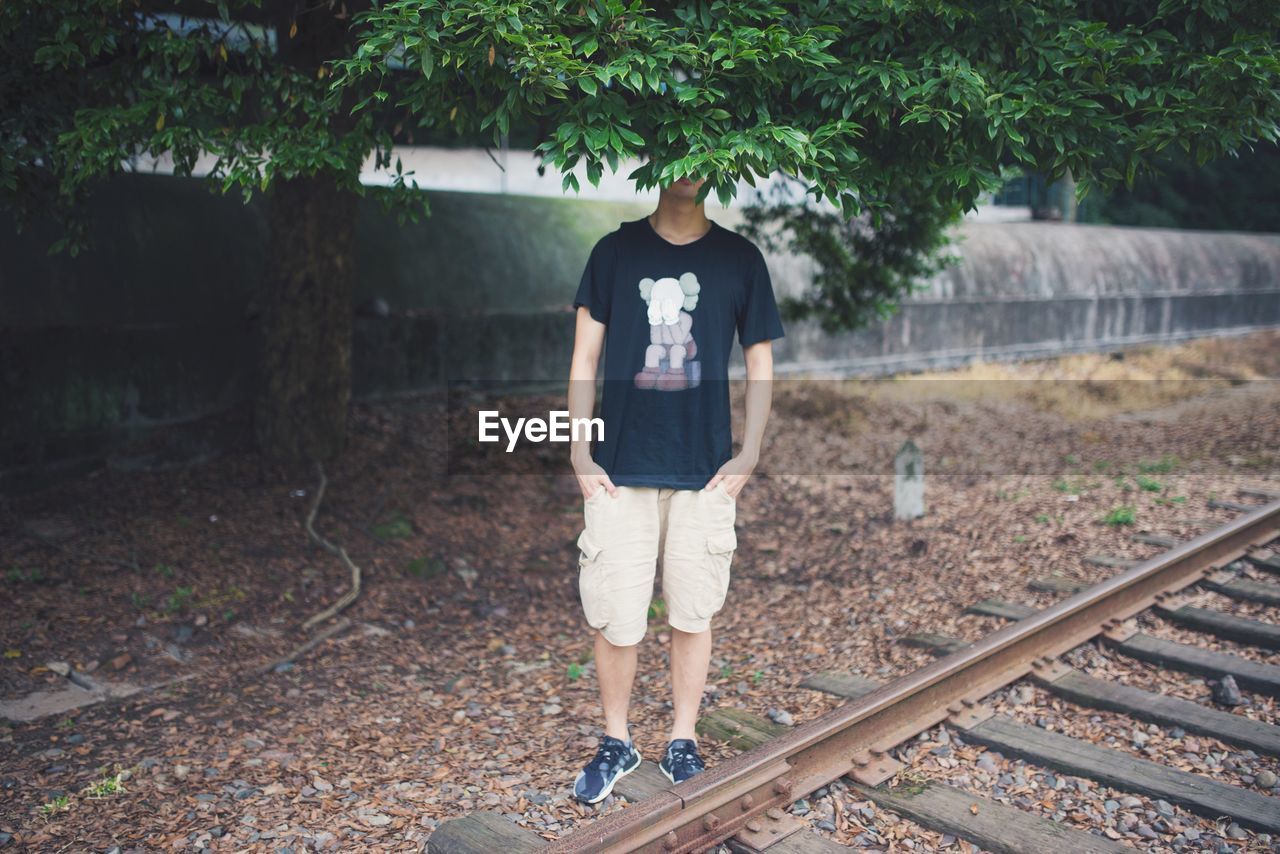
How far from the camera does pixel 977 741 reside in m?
4.25

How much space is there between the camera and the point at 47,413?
22.6ft

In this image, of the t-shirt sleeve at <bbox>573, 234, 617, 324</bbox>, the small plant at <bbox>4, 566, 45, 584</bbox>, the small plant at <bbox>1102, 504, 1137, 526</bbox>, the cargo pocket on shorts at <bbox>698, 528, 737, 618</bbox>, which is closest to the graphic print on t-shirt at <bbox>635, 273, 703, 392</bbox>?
the t-shirt sleeve at <bbox>573, 234, 617, 324</bbox>

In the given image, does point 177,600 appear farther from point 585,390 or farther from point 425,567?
point 585,390

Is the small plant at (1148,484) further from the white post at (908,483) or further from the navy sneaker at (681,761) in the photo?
the navy sneaker at (681,761)

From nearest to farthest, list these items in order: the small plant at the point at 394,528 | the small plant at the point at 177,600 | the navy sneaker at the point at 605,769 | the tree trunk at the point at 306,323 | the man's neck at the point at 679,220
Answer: the man's neck at the point at 679,220, the navy sneaker at the point at 605,769, the small plant at the point at 177,600, the small plant at the point at 394,528, the tree trunk at the point at 306,323

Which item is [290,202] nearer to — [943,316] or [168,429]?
[168,429]

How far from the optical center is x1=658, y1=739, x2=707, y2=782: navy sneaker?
375 cm

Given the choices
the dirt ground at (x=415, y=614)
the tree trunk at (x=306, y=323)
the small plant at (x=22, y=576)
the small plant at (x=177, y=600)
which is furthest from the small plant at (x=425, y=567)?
the small plant at (x=22, y=576)

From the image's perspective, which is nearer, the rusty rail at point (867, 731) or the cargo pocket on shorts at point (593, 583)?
the rusty rail at point (867, 731)

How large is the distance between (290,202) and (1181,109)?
543cm

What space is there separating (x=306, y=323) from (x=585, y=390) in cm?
424

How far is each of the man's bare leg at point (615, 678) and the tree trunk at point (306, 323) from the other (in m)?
4.34

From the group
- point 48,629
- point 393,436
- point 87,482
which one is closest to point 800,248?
point 393,436

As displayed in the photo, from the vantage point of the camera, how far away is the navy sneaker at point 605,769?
12.1 ft
